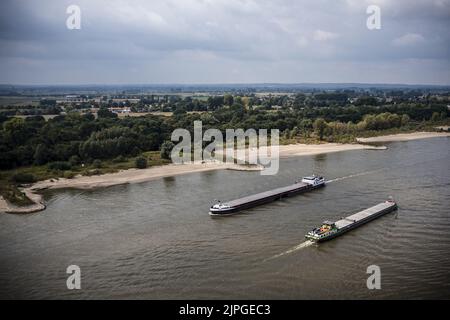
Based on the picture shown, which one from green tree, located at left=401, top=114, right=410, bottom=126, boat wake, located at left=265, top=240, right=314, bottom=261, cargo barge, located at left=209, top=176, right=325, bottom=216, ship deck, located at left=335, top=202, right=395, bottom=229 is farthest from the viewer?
green tree, located at left=401, top=114, right=410, bottom=126

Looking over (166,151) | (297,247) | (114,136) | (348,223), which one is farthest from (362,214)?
(114,136)

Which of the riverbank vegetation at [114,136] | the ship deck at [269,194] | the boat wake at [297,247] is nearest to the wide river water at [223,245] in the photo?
the boat wake at [297,247]

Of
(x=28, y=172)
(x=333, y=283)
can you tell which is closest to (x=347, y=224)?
(x=333, y=283)

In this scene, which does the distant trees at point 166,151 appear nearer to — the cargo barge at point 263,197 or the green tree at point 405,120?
the cargo barge at point 263,197

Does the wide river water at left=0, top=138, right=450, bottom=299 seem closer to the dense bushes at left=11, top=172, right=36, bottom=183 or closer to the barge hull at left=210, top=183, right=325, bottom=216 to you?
the barge hull at left=210, top=183, right=325, bottom=216

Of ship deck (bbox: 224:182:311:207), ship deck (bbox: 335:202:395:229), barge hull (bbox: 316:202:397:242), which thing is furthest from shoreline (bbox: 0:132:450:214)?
barge hull (bbox: 316:202:397:242)
